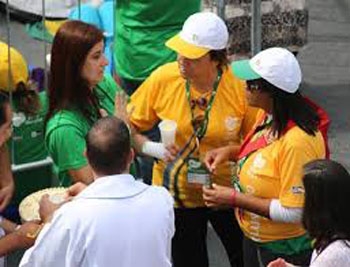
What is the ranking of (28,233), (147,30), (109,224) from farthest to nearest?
(147,30) → (28,233) → (109,224)

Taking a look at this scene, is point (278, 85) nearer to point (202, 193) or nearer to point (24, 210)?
point (202, 193)

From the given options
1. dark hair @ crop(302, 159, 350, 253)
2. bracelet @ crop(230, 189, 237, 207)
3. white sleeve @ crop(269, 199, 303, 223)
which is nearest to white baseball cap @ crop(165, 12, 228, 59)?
bracelet @ crop(230, 189, 237, 207)

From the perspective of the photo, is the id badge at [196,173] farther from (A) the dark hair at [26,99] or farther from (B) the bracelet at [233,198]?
(A) the dark hair at [26,99]

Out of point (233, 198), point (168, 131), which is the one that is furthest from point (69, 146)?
point (233, 198)

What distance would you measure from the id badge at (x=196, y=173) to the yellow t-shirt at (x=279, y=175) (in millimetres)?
301

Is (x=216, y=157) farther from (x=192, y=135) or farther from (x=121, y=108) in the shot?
(x=121, y=108)

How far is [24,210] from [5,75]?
1502 mm

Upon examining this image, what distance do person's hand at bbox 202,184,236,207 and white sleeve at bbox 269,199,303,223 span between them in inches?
8.6

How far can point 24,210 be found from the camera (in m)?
4.14

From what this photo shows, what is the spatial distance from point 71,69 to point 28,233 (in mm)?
883

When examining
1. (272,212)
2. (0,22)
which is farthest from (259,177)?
(0,22)

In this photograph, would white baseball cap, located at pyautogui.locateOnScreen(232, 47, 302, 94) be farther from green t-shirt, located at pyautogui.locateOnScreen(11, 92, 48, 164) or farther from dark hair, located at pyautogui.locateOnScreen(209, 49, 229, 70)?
green t-shirt, located at pyautogui.locateOnScreen(11, 92, 48, 164)

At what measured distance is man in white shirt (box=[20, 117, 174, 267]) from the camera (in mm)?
3229

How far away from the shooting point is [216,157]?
4457mm
